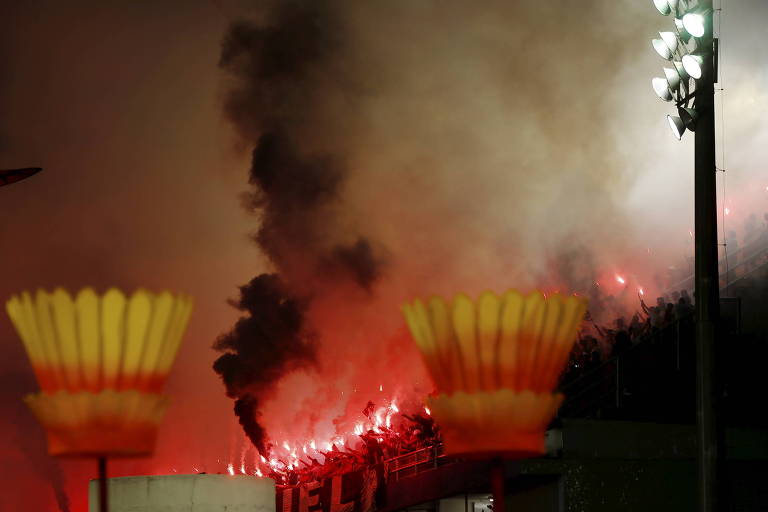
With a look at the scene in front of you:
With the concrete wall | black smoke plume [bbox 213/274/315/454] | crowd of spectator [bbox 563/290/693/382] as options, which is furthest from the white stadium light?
black smoke plume [bbox 213/274/315/454]

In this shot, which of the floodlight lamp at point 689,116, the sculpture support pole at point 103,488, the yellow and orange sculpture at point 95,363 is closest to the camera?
the sculpture support pole at point 103,488

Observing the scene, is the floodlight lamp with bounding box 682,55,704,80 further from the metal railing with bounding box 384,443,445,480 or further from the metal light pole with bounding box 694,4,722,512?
the metal railing with bounding box 384,443,445,480

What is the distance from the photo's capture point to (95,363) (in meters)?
7.84

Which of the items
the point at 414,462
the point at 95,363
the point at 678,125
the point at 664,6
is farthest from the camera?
the point at 414,462

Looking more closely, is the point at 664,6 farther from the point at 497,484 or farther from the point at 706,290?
the point at 497,484

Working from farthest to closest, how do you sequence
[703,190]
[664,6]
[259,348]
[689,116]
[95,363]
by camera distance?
1. [259,348]
2. [664,6]
3. [689,116]
4. [703,190]
5. [95,363]

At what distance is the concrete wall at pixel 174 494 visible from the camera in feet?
57.8

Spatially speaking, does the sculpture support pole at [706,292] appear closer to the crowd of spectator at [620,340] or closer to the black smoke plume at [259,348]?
the crowd of spectator at [620,340]

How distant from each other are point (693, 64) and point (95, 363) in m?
8.01

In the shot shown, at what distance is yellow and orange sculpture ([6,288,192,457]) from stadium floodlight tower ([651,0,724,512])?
667 cm


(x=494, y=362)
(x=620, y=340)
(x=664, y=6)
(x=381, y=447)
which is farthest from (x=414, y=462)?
(x=494, y=362)

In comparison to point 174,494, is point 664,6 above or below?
above

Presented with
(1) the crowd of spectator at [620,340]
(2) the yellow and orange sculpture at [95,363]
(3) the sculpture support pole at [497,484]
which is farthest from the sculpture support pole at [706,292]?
(1) the crowd of spectator at [620,340]

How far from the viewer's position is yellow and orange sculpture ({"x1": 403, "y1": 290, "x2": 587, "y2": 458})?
8156 millimetres
